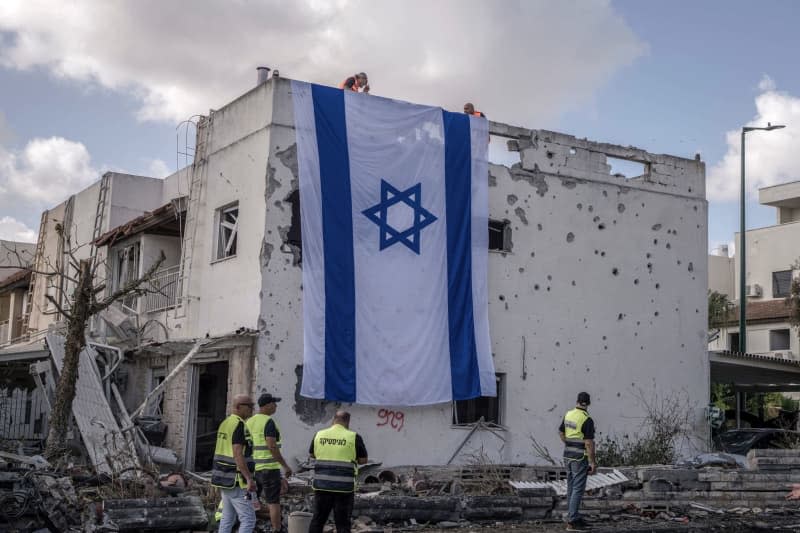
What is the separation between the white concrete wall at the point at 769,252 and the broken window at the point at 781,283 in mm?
182

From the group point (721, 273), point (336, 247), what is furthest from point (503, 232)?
point (721, 273)

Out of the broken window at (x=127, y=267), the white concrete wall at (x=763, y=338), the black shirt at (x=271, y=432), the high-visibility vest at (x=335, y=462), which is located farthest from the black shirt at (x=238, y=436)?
the white concrete wall at (x=763, y=338)

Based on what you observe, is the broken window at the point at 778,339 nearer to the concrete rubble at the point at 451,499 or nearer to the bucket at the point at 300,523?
the concrete rubble at the point at 451,499

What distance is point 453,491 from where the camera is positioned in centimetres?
1620

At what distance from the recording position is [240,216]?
1859cm

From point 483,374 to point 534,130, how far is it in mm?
5456

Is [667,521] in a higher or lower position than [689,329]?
lower

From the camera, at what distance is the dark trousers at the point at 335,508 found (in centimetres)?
1048

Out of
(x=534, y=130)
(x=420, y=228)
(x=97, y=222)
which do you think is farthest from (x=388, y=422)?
(x=97, y=222)

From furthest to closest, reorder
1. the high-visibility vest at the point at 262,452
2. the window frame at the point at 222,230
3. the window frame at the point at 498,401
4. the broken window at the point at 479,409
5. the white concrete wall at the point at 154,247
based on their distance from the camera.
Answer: the white concrete wall at the point at 154,247 < the window frame at the point at 498,401 < the broken window at the point at 479,409 < the window frame at the point at 222,230 < the high-visibility vest at the point at 262,452

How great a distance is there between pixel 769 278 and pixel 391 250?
100 ft

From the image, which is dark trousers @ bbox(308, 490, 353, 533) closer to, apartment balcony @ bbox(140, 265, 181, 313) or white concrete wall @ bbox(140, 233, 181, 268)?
apartment balcony @ bbox(140, 265, 181, 313)

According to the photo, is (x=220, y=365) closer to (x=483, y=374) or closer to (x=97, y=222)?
(x=483, y=374)

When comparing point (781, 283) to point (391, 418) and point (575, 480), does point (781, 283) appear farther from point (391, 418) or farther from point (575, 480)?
point (575, 480)
